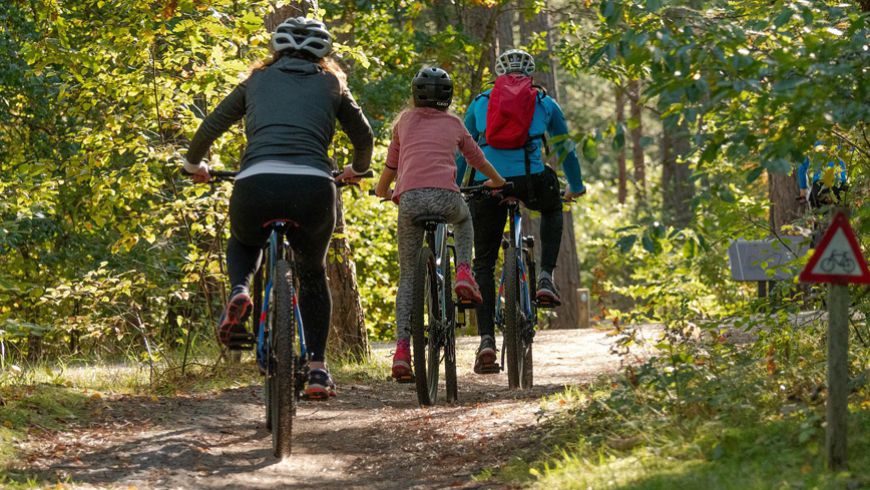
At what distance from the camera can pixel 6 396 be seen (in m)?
7.29

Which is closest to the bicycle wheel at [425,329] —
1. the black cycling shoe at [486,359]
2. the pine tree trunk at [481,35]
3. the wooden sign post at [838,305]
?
the black cycling shoe at [486,359]

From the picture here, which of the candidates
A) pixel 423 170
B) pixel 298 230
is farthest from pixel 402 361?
pixel 298 230

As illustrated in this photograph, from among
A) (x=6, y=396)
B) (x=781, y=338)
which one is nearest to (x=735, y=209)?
(x=781, y=338)

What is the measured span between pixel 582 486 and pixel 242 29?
516 cm

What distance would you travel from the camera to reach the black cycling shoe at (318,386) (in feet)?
20.7

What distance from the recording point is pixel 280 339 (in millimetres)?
5934

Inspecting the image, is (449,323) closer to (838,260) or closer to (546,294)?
(546,294)

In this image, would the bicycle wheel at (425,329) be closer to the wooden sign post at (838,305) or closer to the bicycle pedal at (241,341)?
the bicycle pedal at (241,341)

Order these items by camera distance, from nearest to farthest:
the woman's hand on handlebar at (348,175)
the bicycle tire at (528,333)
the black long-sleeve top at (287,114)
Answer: the black long-sleeve top at (287,114), the woman's hand on handlebar at (348,175), the bicycle tire at (528,333)

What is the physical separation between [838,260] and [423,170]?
10.8ft

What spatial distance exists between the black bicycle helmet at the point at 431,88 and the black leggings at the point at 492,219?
109cm

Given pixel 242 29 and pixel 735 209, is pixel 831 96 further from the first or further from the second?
pixel 242 29

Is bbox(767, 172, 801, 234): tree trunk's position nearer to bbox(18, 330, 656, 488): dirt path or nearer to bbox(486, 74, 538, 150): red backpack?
bbox(18, 330, 656, 488): dirt path

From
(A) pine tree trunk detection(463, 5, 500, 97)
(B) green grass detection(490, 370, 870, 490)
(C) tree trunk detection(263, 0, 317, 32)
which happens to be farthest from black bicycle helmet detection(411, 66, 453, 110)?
(A) pine tree trunk detection(463, 5, 500, 97)
